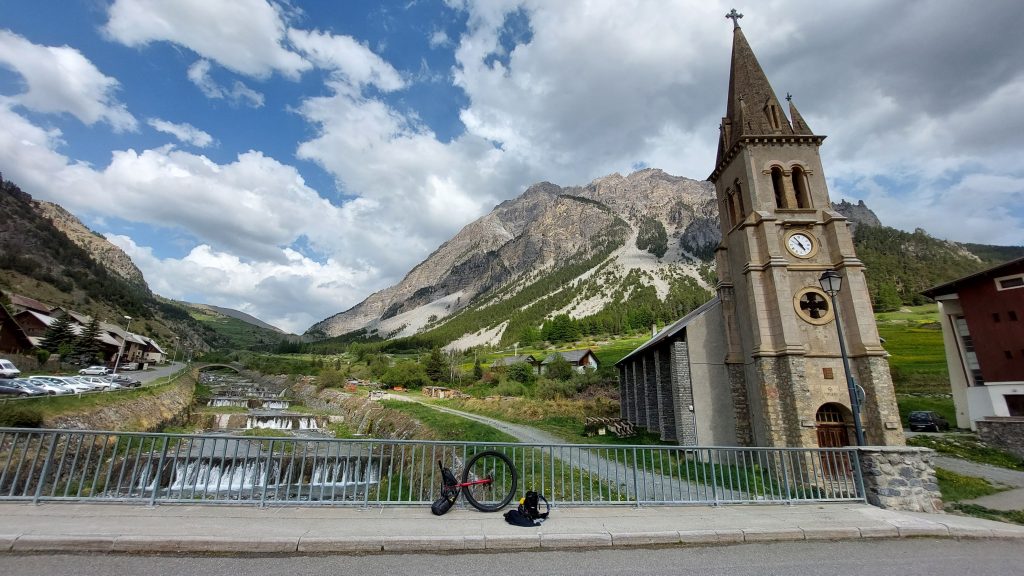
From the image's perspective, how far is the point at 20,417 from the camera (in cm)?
2075

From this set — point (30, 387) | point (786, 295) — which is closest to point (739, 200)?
point (786, 295)

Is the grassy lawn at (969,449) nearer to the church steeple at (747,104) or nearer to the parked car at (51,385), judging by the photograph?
the church steeple at (747,104)

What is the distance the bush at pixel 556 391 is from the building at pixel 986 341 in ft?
104

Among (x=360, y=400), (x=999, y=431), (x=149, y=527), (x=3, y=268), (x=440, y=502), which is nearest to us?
(x=149, y=527)

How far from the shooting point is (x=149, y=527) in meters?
6.38

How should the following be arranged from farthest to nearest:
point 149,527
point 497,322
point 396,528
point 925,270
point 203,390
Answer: point 497,322 < point 925,270 < point 203,390 < point 396,528 < point 149,527

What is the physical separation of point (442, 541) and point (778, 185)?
73.2 feet

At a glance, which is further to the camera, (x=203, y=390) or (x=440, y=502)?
(x=203, y=390)

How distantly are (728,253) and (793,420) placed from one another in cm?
902

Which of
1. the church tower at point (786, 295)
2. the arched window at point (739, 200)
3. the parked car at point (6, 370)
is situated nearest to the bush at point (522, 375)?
the church tower at point (786, 295)

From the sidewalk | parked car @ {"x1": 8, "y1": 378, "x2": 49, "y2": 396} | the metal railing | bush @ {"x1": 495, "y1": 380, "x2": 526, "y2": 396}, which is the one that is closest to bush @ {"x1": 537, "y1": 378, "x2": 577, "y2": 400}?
bush @ {"x1": 495, "y1": 380, "x2": 526, "y2": 396}

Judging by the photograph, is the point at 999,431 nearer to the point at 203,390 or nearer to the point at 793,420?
the point at 793,420

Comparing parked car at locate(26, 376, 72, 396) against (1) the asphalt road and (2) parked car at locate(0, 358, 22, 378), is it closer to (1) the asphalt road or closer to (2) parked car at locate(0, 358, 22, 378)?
(2) parked car at locate(0, 358, 22, 378)

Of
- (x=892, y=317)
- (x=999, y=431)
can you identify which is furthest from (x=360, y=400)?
(x=892, y=317)
